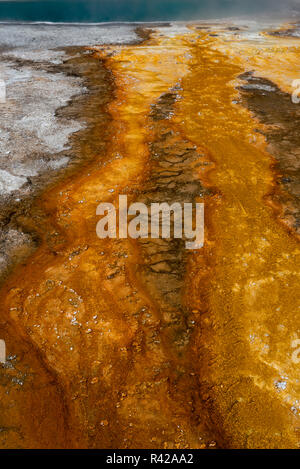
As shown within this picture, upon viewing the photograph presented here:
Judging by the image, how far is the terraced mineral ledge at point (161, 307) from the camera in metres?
2.34

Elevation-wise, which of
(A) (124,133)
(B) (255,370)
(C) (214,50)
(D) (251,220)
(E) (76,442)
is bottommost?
(E) (76,442)

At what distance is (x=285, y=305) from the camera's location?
3.00m

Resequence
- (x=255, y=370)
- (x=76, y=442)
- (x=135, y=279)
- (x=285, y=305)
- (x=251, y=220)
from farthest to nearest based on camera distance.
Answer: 1. (x=251, y=220)
2. (x=135, y=279)
3. (x=285, y=305)
4. (x=255, y=370)
5. (x=76, y=442)

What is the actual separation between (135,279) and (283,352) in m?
1.42

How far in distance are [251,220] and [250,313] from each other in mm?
1338

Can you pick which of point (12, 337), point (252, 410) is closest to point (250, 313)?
point (252, 410)

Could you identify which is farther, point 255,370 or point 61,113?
point 61,113

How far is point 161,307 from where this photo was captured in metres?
3.04

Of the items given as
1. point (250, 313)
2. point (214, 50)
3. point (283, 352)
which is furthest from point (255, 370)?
point (214, 50)

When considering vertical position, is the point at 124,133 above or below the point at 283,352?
above

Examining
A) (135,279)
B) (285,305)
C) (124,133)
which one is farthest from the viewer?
(124,133)

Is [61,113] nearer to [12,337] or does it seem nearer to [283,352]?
[12,337]

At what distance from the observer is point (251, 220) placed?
12.9ft

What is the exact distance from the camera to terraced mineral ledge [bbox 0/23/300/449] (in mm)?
2338
